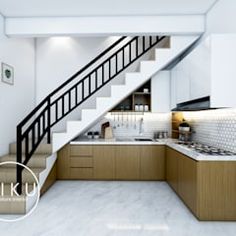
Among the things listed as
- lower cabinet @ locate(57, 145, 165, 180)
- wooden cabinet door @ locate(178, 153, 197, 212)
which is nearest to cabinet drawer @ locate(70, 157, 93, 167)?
lower cabinet @ locate(57, 145, 165, 180)

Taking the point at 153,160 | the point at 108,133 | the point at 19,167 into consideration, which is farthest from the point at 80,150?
the point at 19,167

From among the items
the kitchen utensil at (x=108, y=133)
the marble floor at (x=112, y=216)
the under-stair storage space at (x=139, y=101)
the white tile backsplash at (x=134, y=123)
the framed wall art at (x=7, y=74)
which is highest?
the framed wall art at (x=7, y=74)

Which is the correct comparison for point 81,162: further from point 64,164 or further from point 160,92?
point 160,92

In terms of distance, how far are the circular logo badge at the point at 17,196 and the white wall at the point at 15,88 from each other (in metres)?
0.74

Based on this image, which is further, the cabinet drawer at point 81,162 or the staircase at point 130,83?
the cabinet drawer at point 81,162

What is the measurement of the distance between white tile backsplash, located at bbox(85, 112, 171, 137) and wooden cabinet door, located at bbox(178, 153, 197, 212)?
2018 millimetres

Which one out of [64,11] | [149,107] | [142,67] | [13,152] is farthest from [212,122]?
[13,152]

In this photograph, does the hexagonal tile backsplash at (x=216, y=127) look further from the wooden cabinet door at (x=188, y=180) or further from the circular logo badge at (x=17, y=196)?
the circular logo badge at (x=17, y=196)

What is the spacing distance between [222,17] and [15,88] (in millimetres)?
4025

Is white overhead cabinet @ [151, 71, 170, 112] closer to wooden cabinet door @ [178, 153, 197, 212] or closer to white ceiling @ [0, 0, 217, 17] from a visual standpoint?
white ceiling @ [0, 0, 217, 17]

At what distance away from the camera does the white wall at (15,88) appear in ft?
14.2

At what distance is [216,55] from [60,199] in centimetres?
310

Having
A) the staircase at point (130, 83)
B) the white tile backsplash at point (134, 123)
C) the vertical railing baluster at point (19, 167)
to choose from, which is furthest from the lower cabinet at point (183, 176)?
the vertical railing baluster at point (19, 167)

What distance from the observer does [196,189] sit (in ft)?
9.55
